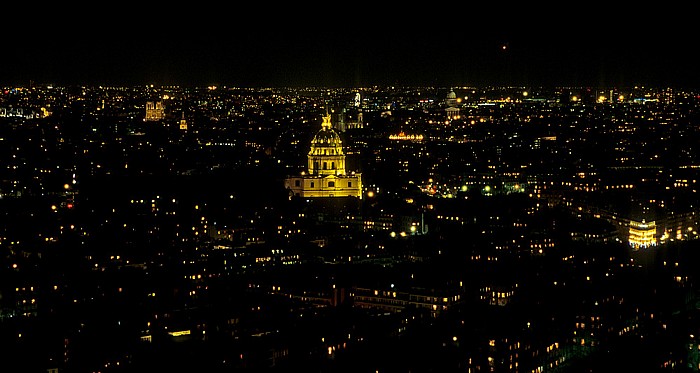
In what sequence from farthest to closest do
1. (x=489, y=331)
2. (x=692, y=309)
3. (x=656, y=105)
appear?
(x=656, y=105)
(x=692, y=309)
(x=489, y=331)

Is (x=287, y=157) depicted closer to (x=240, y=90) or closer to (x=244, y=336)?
(x=244, y=336)

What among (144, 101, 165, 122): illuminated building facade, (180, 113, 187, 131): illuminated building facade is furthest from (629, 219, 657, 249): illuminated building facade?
(144, 101, 165, 122): illuminated building facade

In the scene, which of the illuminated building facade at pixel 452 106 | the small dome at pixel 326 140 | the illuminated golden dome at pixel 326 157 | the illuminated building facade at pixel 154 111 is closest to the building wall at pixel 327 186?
the illuminated golden dome at pixel 326 157

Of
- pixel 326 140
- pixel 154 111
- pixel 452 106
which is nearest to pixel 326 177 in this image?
pixel 326 140

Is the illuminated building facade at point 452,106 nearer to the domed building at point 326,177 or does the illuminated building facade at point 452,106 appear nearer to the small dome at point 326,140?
the small dome at point 326,140

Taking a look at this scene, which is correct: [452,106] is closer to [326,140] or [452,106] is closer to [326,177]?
[326,140]

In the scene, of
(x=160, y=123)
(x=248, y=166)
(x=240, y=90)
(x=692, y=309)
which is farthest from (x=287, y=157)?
(x=240, y=90)

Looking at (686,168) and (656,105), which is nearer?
(686,168)
